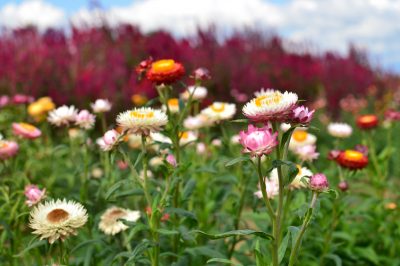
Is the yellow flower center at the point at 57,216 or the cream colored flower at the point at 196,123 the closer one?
the yellow flower center at the point at 57,216

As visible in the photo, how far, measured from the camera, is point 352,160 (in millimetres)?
2576

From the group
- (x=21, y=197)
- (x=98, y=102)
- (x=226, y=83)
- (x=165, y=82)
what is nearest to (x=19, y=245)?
(x=21, y=197)

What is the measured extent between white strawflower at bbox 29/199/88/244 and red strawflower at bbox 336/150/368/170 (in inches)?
47.4

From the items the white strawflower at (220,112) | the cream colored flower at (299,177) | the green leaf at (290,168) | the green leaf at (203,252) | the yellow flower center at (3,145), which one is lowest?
the green leaf at (203,252)

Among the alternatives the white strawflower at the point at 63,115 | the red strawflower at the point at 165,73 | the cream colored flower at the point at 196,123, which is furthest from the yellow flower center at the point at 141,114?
the cream colored flower at the point at 196,123

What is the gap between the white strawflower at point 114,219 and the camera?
2506mm

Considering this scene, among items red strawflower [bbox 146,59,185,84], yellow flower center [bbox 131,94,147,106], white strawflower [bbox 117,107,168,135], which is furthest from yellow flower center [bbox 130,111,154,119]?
yellow flower center [bbox 131,94,147,106]

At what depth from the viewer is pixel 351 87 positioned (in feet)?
36.0

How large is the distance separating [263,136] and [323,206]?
6.20 feet

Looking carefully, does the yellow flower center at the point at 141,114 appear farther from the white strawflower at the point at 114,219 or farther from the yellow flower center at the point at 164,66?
the white strawflower at the point at 114,219

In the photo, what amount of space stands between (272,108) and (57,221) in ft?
2.73

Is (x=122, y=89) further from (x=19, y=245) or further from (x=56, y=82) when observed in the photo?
(x=19, y=245)

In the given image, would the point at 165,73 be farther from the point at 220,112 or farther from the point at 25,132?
the point at 25,132

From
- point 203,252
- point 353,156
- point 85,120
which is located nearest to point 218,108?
point 85,120
